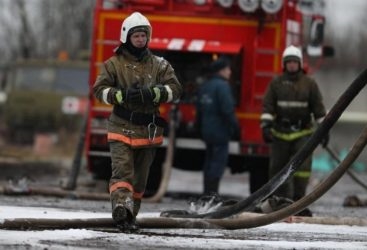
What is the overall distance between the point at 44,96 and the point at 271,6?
1485 cm

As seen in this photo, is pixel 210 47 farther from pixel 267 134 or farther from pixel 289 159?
pixel 289 159

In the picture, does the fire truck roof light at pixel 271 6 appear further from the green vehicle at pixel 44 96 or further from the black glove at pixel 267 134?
the green vehicle at pixel 44 96

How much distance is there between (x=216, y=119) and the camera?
14156mm

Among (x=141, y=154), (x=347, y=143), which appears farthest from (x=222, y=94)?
(x=347, y=143)

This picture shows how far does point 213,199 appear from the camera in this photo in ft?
34.3

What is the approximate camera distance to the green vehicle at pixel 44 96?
1090 inches

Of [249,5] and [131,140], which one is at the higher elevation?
[249,5]

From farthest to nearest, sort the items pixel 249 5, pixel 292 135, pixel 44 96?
pixel 44 96 < pixel 249 5 < pixel 292 135

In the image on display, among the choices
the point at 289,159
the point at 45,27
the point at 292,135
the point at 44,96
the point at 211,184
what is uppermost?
the point at 292,135

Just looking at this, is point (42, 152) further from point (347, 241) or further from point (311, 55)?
point (347, 241)

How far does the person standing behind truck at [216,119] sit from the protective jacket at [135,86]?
468 cm

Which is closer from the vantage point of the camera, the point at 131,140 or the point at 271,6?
the point at 131,140

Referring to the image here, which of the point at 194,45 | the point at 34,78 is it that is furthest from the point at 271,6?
the point at 34,78

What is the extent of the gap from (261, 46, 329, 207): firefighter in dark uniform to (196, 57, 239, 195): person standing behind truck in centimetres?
128
